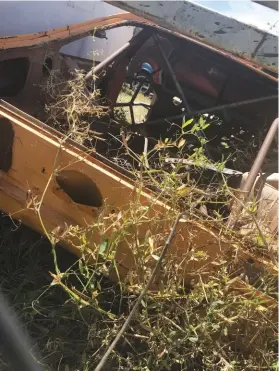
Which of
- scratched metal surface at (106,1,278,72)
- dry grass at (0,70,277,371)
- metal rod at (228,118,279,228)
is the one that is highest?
scratched metal surface at (106,1,278,72)

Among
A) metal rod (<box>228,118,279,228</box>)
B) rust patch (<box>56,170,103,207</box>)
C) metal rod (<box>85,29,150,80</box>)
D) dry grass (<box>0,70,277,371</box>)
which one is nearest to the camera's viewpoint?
dry grass (<box>0,70,277,371</box>)

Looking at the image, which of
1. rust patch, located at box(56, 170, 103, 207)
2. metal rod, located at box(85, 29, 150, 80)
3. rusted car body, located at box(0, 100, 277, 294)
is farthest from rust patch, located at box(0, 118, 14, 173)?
metal rod, located at box(85, 29, 150, 80)

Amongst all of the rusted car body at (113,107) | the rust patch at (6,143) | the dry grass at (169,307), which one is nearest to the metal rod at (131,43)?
the rusted car body at (113,107)

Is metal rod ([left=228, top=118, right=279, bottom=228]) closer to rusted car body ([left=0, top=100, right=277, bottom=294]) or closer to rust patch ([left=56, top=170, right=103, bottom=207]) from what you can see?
rusted car body ([left=0, top=100, right=277, bottom=294])

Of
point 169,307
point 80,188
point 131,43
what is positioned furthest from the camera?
point 131,43

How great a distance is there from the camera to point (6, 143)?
2.15 meters

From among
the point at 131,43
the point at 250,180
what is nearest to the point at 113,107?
the point at 131,43

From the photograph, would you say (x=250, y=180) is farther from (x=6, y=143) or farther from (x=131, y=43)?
(x=131, y=43)

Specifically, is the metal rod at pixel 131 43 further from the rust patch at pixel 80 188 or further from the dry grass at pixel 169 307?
the dry grass at pixel 169 307

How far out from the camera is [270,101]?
11.6 feet

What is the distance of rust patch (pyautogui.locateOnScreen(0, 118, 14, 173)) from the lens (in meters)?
2.11

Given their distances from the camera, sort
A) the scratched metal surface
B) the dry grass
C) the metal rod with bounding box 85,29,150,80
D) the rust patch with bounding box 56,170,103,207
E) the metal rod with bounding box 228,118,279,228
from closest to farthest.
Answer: the scratched metal surface < the dry grass < the metal rod with bounding box 228,118,279,228 < the rust patch with bounding box 56,170,103,207 < the metal rod with bounding box 85,29,150,80

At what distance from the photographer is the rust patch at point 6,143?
2.11 m

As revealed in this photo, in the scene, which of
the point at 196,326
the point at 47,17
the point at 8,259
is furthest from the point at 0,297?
the point at 47,17
